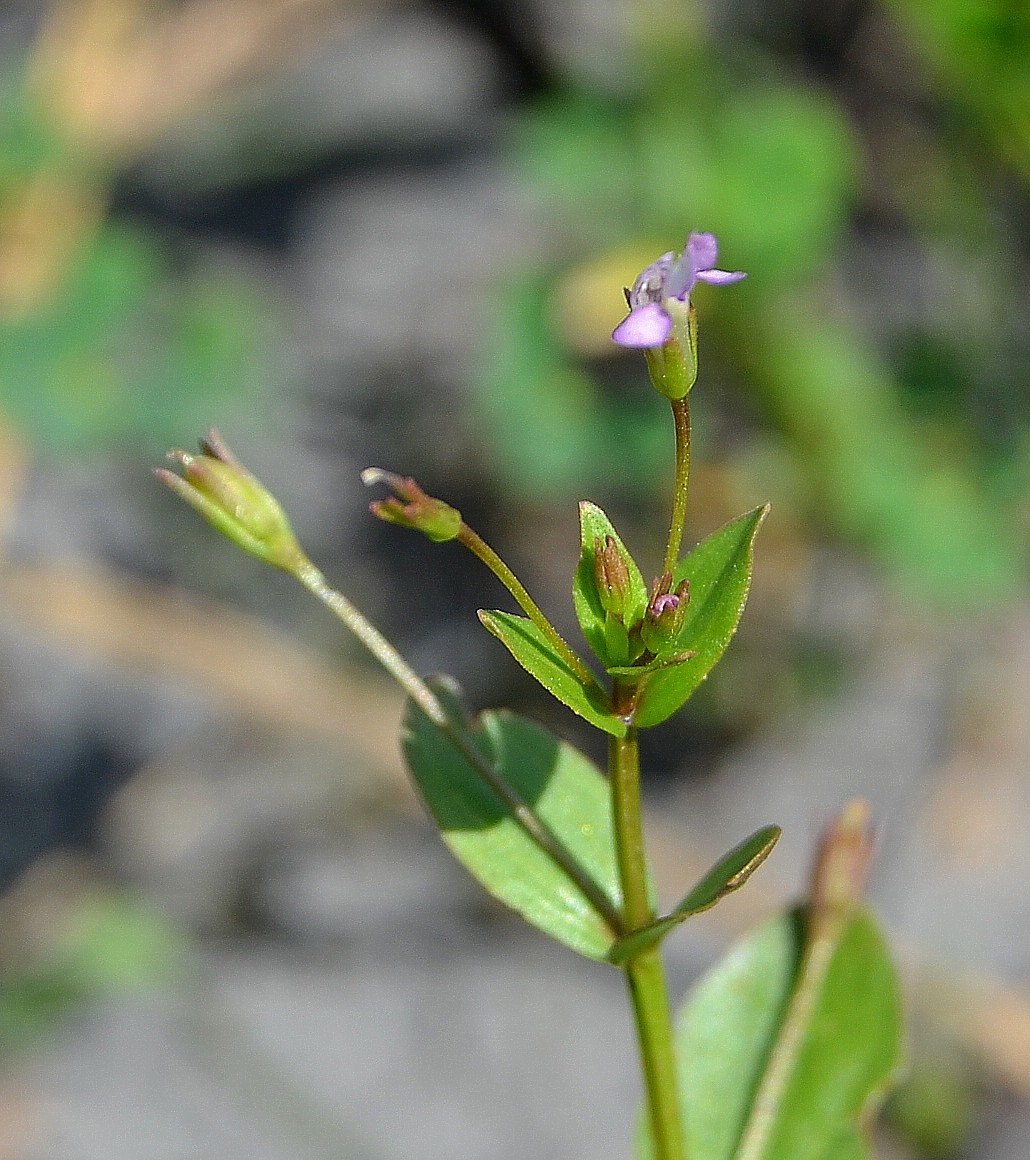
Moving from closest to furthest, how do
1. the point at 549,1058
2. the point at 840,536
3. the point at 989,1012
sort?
the point at 989,1012
the point at 549,1058
the point at 840,536

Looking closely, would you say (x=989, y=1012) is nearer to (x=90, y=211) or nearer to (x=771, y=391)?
(x=771, y=391)

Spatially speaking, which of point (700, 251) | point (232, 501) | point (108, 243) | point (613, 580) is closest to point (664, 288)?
point (700, 251)

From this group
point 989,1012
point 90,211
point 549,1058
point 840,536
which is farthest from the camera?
point 90,211

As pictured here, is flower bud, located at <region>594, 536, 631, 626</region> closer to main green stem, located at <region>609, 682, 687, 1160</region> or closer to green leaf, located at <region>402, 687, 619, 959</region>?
main green stem, located at <region>609, 682, 687, 1160</region>

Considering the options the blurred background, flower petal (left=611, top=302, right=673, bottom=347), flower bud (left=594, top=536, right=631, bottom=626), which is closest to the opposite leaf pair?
flower bud (left=594, top=536, right=631, bottom=626)

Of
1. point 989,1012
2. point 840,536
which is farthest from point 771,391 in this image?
point 989,1012

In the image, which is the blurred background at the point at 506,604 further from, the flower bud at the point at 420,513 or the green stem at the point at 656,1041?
the flower bud at the point at 420,513

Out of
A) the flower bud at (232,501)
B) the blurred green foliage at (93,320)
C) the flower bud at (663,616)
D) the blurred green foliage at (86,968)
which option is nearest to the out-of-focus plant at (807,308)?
the blurred green foliage at (93,320)
